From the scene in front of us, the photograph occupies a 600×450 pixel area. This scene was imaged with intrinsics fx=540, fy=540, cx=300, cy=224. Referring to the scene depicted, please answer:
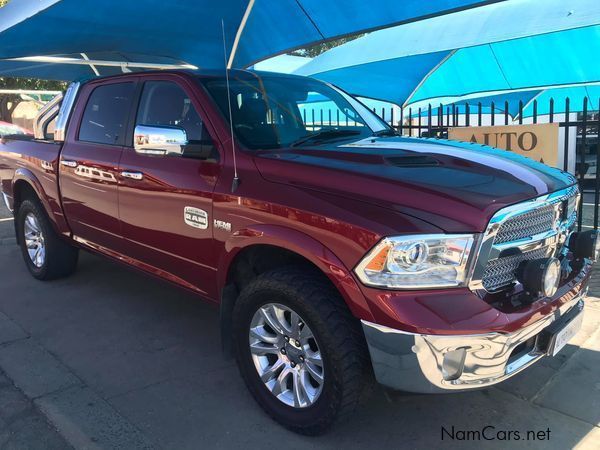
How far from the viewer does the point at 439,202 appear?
247 cm

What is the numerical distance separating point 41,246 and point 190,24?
13.3ft

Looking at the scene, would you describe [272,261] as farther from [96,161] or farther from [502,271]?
[96,161]

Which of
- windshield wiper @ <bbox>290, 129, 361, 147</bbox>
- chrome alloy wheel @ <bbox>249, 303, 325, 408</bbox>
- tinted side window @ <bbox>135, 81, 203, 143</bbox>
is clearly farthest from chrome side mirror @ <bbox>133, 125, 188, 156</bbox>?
chrome alloy wheel @ <bbox>249, 303, 325, 408</bbox>

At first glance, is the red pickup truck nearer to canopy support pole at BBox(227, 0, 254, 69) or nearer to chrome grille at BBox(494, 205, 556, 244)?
chrome grille at BBox(494, 205, 556, 244)

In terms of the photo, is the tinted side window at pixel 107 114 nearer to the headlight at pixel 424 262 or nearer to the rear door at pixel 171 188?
the rear door at pixel 171 188

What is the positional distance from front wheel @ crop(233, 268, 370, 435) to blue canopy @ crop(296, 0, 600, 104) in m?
6.53

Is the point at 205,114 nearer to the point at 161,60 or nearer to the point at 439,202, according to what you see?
the point at 439,202

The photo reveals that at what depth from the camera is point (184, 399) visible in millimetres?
3336

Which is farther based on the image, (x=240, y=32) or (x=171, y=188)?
(x=240, y=32)

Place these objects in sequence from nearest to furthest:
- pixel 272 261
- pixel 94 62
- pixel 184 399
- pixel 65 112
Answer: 1. pixel 272 261
2. pixel 184 399
3. pixel 65 112
4. pixel 94 62

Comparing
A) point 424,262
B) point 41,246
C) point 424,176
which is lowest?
point 41,246

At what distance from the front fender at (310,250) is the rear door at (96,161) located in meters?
1.55

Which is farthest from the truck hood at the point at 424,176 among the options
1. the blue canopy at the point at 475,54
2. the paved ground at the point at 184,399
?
the blue canopy at the point at 475,54

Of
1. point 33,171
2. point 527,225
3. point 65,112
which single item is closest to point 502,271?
point 527,225
